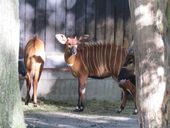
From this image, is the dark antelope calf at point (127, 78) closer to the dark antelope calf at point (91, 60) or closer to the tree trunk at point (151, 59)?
the dark antelope calf at point (91, 60)

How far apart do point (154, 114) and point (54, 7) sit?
22.8 feet

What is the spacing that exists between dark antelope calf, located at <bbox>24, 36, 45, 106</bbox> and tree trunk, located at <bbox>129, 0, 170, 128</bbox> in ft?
20.1

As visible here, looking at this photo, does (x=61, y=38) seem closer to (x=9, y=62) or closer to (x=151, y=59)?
(x=9, y=62)

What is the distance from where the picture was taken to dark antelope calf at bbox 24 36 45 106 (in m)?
11.1

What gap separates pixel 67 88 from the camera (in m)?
11.8

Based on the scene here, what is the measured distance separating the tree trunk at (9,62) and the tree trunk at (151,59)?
59.6 inches

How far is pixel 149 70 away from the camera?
4949 millimetres

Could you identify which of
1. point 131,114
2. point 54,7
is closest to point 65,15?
point 54,7

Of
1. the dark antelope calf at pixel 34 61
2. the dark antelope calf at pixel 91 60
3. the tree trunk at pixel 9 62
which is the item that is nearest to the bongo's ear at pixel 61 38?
the dark antelope calf at pixel 91 60

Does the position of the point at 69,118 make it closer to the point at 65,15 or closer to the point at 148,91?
the point at 65,15

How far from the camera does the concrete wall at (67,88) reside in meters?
11.7

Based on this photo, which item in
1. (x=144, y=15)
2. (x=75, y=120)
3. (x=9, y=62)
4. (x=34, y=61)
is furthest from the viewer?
(x=34, y=61)

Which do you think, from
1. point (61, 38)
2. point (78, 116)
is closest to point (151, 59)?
point (78, 116)

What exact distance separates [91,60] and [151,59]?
20.2ft
